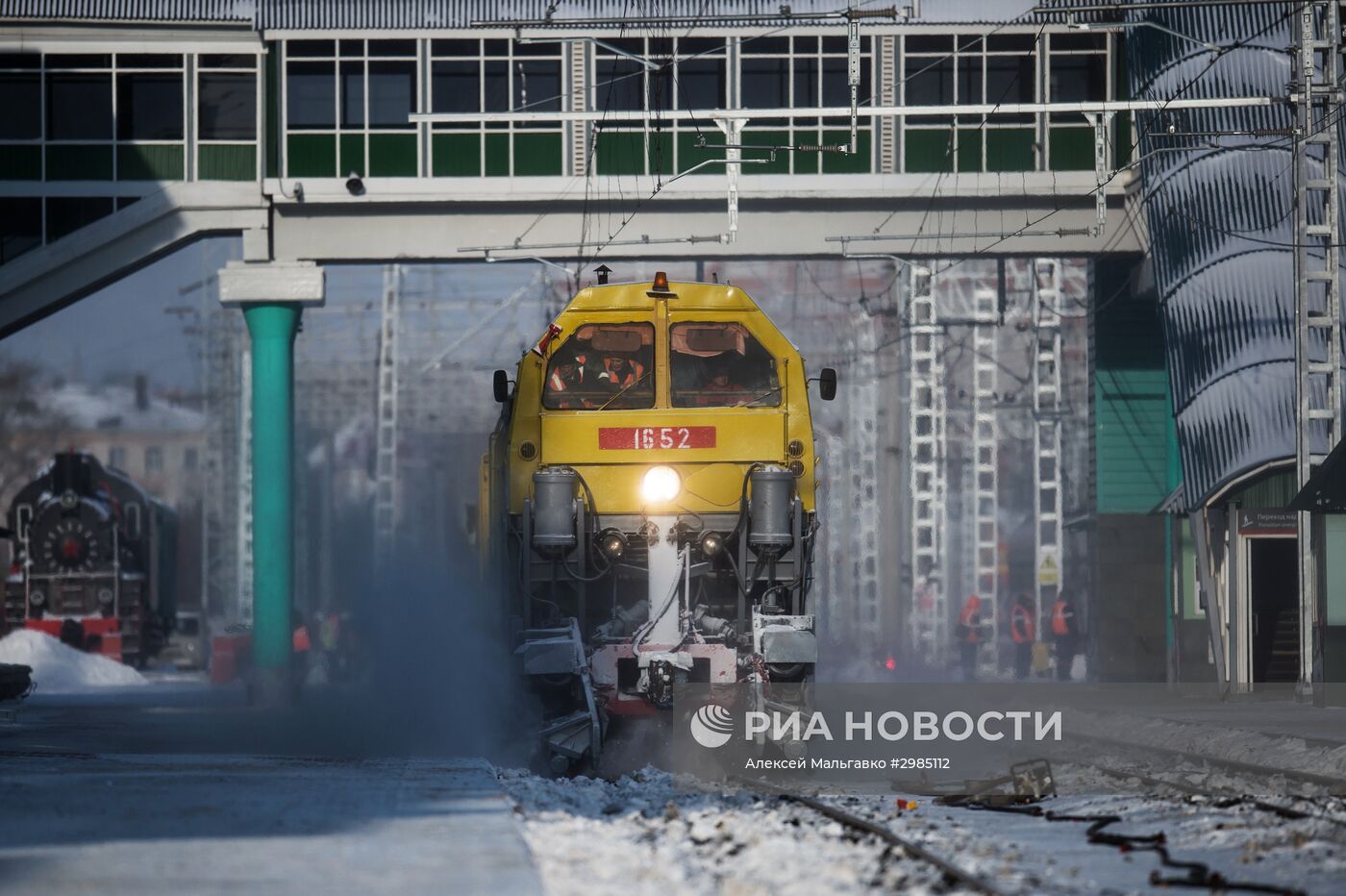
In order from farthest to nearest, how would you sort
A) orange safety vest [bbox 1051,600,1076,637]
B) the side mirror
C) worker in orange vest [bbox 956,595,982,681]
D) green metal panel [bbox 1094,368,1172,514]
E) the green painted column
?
1. orange safety vest [bbox 1051,600,1076,637]
2. worker in orange vest [bbox 956,595,982,681]
3. green metal panel [bbox 1094,368,1172,514]
4. the green painted column
5. the side mirror

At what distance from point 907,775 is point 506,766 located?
3553mm

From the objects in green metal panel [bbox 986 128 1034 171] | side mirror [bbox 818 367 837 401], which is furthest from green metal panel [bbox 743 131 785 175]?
side mirror [bbox 818 367 837 401]

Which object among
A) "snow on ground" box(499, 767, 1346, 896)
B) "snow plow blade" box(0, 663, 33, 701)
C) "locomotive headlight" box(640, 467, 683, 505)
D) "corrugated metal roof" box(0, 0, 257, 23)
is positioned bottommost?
"snow plow blade" box(0, 663, 33, 701)

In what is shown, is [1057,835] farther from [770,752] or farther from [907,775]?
[907,775]

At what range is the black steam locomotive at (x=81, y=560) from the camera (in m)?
45.2

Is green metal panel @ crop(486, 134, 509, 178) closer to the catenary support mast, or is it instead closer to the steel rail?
the catenary support mast

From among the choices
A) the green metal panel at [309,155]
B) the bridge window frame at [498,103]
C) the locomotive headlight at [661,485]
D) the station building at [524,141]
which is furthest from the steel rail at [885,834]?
the green metal panel at [309,155]

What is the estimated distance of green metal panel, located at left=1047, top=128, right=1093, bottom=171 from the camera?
29172mm

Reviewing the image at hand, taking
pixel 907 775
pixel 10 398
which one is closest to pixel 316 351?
pixel 10 398

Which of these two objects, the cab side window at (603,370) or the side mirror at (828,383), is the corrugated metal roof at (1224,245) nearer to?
the side mirror at (828,383)

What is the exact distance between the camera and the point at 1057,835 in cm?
987

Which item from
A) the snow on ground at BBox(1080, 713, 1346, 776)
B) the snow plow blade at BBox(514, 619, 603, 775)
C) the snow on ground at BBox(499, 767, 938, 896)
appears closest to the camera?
the snow on ground at BBox(499, 767, 938, 896)

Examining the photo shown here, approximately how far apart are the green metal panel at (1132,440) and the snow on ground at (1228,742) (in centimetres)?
1158

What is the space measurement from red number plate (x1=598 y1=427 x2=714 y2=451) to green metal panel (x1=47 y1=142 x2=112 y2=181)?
17.4 meters
